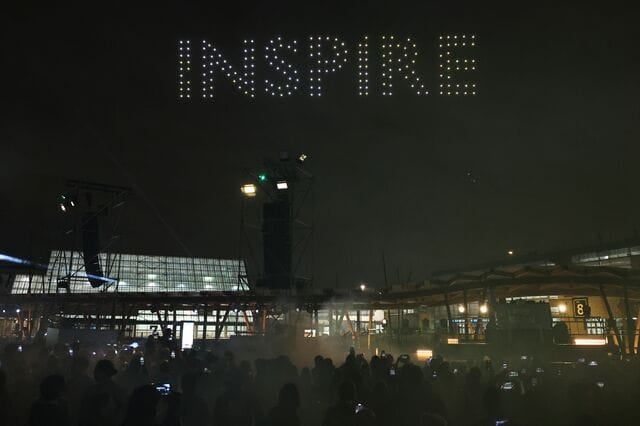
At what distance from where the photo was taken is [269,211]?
2077 cm

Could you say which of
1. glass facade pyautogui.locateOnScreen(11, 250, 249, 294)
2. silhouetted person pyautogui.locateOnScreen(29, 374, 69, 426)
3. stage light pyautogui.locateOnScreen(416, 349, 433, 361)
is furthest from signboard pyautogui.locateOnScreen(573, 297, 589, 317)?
glass facade pyautogui.locateOnScreen(11, 250, 249, 294)

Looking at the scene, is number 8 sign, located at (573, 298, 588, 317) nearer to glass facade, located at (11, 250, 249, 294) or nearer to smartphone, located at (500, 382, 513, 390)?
smartphone, located at (500, 382, 513, 390)

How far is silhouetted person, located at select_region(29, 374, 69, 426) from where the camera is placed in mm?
4711

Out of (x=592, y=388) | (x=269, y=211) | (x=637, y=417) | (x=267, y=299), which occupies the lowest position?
(x=637, y=417)

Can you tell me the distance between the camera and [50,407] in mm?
4766

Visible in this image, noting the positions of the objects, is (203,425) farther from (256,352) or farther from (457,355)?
(457,355)

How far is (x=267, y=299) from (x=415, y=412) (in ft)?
66.3

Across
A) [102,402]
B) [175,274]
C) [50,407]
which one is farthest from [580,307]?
[175,274]

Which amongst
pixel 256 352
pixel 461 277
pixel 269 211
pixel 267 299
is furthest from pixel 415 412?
pixel 267 299

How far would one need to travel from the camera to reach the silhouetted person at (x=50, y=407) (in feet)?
15.5

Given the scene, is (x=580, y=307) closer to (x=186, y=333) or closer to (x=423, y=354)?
(x=423, y=354)

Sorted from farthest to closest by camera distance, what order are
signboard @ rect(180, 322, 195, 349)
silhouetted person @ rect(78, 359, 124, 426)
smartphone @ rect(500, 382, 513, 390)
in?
signboard @ rect(180, 322, 195, 349) < smartphone @ rect(500, 382, 513, 390) < silhouetted person @ rect(78, 359, 124, 426)

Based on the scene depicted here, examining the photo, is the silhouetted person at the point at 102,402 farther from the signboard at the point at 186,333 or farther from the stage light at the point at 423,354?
the signboard at the point at 186,333

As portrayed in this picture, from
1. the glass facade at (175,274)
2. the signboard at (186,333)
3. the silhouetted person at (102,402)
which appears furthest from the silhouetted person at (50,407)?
the glass facade at (175,274)
